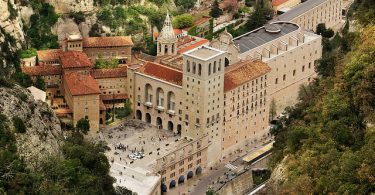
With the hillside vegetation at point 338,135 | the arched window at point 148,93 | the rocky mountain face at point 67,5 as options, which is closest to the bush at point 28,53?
the rocky mountain face at point 67,5

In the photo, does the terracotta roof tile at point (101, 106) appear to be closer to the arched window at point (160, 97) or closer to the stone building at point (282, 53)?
the arched window at point (160, 97)

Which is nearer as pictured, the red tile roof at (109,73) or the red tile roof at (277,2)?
the red tile roof at (109,73)

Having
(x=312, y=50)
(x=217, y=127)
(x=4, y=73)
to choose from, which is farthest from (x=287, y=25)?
(x=4, y=73)

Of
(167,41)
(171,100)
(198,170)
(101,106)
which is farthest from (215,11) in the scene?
(198,170)

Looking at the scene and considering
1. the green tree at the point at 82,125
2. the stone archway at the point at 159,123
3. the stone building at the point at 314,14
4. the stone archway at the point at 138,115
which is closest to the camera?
the green tree at the point at 82,125

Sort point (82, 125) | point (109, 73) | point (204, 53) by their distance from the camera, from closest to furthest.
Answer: point (204, 53) < point (82, 125) < point (109, 73)

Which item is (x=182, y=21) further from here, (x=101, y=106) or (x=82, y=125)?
(x=82, y=125)

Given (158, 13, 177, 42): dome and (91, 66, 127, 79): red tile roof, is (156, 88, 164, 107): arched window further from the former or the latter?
(158, 13, 177, 42): dome
